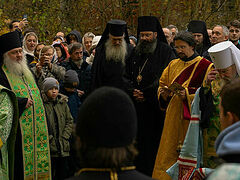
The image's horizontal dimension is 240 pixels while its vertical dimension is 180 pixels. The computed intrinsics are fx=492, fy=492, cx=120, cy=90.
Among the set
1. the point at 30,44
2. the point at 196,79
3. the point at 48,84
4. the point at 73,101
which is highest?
the point at 30,44

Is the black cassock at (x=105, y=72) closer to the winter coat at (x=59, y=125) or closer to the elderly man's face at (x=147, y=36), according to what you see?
the elderly man's face at (x=147, y=36)

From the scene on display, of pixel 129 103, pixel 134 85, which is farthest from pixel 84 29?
pixel 129 103

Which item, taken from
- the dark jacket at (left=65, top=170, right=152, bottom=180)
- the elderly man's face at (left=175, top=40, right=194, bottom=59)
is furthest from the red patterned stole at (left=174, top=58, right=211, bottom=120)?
the dark jacket at (left=65, top=170, right=152, bottom=180)

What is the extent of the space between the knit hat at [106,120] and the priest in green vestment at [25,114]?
386 centimetres

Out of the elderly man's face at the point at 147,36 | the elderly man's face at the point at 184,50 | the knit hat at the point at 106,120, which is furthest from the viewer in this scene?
the elderly man's face at the point at 147,36

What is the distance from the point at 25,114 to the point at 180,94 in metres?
1.97

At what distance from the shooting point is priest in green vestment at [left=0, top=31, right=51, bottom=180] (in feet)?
20.0

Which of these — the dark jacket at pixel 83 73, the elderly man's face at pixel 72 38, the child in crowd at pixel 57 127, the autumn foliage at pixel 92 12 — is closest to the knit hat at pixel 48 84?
the child in crowd at pixel 57 127

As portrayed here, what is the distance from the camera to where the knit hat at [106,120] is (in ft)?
7.29

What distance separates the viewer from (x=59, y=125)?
677cm

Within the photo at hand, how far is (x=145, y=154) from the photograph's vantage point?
7.66 meters

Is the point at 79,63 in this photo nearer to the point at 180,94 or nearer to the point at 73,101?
the point at 73,101

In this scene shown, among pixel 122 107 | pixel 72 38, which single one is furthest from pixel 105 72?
pixel 122 107

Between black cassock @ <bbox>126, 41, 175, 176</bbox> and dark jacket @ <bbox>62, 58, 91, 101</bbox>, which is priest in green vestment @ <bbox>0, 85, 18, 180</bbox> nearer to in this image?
black cassock @ <bbox>126, 41, 175, 176</bbox>
